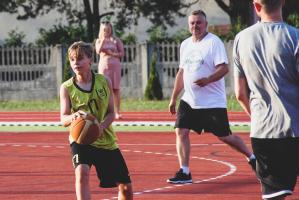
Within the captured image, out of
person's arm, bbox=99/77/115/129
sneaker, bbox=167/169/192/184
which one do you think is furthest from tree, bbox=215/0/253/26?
person's arm, bbox=99/77/115/129

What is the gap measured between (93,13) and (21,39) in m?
5.08

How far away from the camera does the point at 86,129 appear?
7996 millimetres

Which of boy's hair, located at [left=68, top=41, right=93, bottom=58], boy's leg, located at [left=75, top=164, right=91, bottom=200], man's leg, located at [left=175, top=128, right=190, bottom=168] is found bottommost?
man's leg, located at [left=175, top=128, right=190, bottom=168]

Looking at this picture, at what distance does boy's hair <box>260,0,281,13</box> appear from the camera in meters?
6.37

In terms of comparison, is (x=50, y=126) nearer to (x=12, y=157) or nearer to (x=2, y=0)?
(x=12, y=157)

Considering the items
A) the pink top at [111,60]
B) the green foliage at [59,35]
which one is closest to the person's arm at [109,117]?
the pink top at [111,60]

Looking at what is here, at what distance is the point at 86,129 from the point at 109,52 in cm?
1299

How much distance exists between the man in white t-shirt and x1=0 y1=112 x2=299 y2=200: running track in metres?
0.49

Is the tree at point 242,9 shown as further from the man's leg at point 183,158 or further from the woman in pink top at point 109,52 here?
the man's leg at point 183,158

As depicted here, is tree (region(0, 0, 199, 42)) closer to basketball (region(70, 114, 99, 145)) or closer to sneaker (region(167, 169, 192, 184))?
sneaker (region(167, 169, 192, 184))

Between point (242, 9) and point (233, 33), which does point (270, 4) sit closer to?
point (233, 33)

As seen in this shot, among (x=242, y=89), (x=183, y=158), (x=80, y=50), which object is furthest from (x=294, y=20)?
(x=242, y=89)

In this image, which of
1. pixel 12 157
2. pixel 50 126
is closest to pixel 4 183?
pixel 12 157

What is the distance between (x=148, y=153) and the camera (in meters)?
15.2
